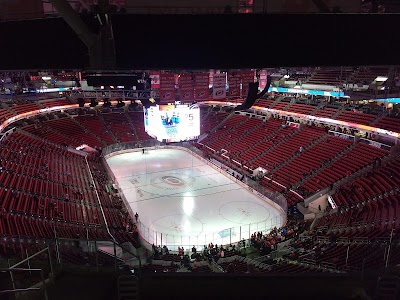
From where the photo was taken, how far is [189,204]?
19500 millimetres

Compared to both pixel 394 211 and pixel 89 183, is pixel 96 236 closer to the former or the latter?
pixel 89 183

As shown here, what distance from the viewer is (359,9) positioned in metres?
4.90

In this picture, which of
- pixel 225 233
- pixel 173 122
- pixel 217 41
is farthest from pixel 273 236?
pixel 217 41

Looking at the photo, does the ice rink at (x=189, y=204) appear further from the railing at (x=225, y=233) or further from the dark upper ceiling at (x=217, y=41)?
the dark upper ceiling at (x=217, y=41)

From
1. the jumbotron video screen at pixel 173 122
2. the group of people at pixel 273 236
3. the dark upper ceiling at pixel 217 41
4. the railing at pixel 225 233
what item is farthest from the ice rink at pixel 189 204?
the dark upper ceiling at pixel 217 41

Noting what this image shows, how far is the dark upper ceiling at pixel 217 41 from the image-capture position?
13.8 feet

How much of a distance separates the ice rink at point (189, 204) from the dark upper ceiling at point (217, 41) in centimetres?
1172

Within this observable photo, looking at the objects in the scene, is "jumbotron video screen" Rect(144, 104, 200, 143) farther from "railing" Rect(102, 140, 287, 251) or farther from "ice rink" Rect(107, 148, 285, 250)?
"railing" Rect(102, 140, 287, 251)

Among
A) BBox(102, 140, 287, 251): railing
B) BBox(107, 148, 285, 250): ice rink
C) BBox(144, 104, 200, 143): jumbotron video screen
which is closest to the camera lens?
BBox(102, 140, 287, 251): railing

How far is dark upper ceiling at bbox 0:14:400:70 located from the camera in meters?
4.20

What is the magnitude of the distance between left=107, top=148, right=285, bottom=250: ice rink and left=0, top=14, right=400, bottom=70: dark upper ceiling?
11721 millimetres

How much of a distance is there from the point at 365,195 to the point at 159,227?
34.2 feet

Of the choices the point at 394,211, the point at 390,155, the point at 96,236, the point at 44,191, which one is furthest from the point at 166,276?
the point at 390,155

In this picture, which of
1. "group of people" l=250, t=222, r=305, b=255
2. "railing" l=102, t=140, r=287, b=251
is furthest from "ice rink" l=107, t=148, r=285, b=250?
"group of people" l=250, t=222, r=305, b=255
